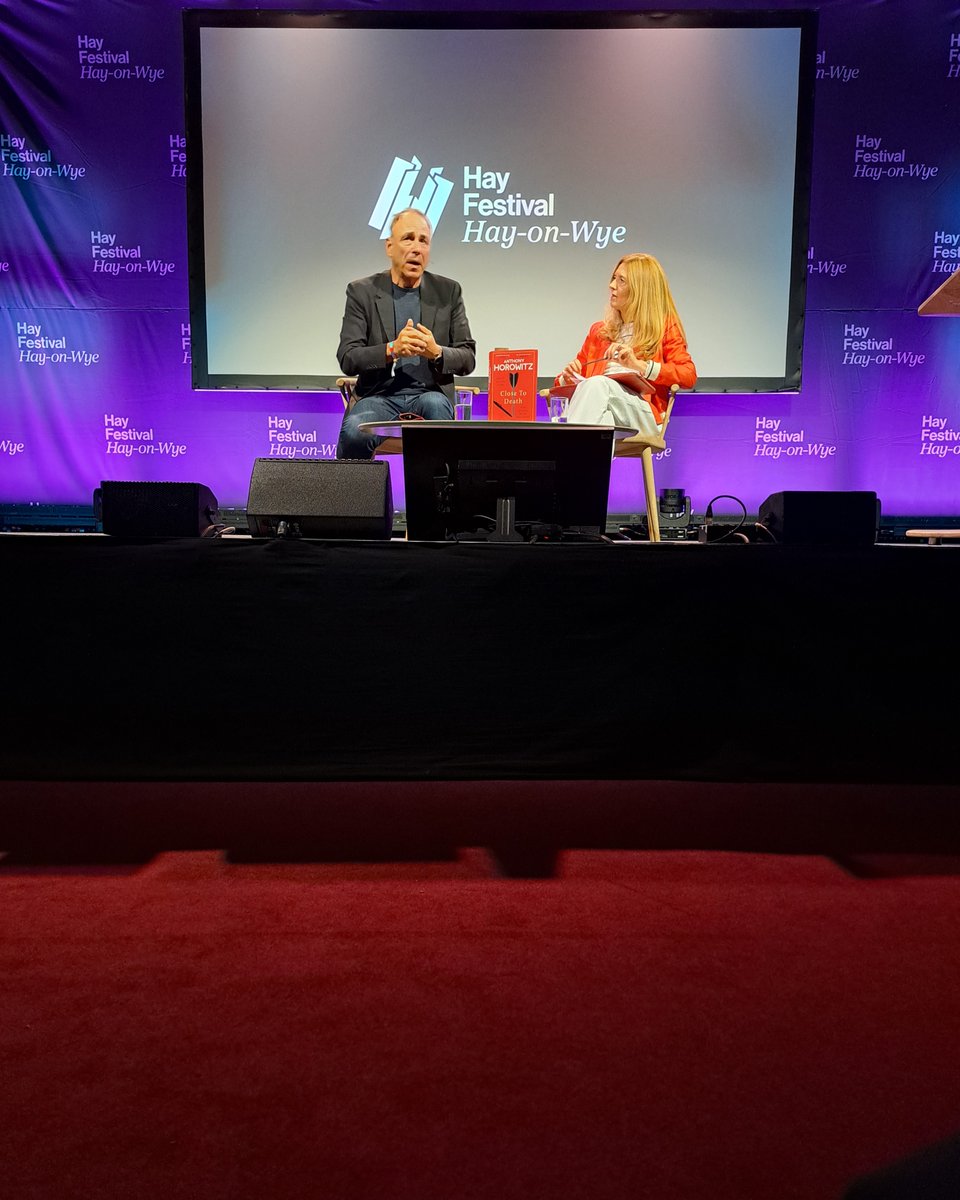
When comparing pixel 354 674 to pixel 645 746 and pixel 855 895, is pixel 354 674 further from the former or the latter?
pixel 855 895

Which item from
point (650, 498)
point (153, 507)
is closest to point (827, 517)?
point (153, 507)

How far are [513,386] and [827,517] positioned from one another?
696 millimetres

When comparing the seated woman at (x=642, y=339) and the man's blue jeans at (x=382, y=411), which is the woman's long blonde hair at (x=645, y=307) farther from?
the man's blue jeans at (x=382, y=411)

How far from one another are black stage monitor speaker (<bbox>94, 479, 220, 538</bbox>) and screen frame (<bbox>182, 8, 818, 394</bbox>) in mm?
2984

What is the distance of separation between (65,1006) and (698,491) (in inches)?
164

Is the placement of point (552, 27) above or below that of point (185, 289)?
above

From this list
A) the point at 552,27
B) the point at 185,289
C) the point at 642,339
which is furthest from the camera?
the point at 185,289

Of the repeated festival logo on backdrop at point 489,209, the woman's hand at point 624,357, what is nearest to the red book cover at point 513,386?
the woman's hand at point 624,357

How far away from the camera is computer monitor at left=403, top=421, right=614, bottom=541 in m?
1.69

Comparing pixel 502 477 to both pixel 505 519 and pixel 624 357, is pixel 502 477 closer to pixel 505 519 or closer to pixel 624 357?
pixel 505 519

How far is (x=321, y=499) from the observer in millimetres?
1650

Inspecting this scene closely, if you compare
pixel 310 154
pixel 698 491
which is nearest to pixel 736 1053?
pixel 698 491

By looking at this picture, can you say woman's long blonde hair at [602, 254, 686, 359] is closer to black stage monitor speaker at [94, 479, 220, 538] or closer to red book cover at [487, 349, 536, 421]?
red book cover at [487, 349, 536, 421]

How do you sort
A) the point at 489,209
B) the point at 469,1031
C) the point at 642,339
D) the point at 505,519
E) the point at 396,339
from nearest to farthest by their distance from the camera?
1. the point at 469,1031
2. the point at 505,519
3. the point at 396,339
4. the point at 642,339
5. the point at 489,209
